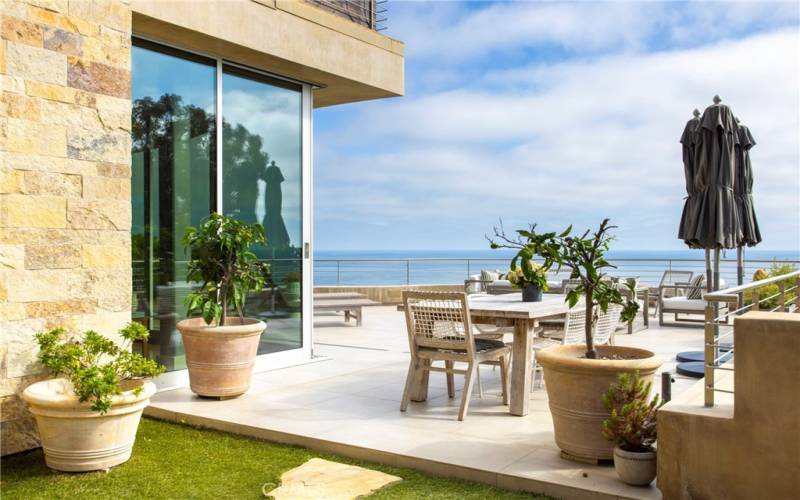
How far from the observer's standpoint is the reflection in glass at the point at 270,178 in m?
6.40

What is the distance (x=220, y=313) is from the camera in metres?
5.36

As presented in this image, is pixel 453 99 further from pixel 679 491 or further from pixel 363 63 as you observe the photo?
pixel 679 491

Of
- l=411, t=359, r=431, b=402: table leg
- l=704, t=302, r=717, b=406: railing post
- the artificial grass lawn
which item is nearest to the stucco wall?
l=704, t=302, r=717, b=406: railing post

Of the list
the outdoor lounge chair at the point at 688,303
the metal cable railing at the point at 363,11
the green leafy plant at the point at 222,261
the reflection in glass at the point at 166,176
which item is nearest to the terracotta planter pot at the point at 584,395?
the green leafy plant at the point at 222,261

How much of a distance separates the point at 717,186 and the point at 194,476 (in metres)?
4.92

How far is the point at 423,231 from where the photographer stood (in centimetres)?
5359

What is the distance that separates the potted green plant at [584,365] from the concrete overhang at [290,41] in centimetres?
316

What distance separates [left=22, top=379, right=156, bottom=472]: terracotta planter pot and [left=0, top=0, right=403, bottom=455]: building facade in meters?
0.48

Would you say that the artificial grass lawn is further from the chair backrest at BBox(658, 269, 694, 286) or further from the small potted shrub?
the chair backrest at BBox(658, 269, 694, 286)

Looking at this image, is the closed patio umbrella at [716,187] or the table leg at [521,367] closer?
the table leg at [521,367]

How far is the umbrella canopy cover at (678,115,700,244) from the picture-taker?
6.28m

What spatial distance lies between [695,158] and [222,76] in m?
4.36

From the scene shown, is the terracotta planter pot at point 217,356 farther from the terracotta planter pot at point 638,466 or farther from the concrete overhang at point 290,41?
the terracotta planter pot at point 638,466

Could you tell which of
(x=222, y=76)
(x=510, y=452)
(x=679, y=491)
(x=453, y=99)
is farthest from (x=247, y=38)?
(x=453, y=99)
